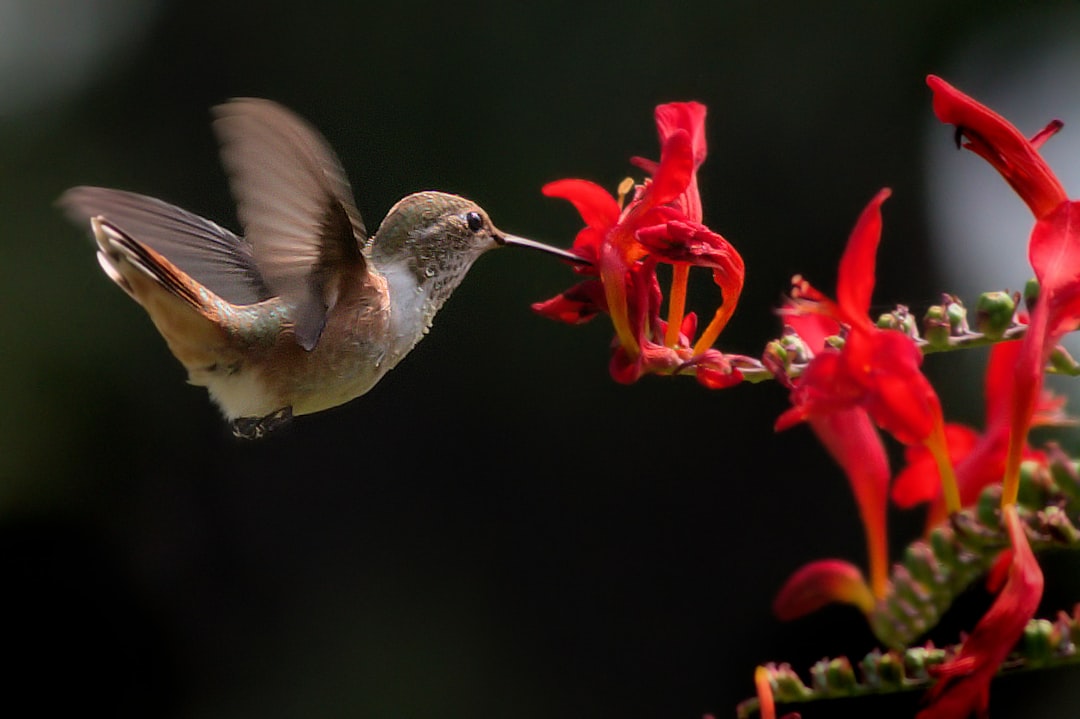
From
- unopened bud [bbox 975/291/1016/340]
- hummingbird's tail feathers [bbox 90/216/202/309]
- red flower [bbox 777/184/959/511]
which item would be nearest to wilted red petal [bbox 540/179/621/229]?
red flower [bbox 777/184/959/511]

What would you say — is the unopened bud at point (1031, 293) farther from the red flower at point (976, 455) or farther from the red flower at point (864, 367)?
the red flower at point (976, 455)

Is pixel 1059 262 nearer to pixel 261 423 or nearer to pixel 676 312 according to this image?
pixel 676 312

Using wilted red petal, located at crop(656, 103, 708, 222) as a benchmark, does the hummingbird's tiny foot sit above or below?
below

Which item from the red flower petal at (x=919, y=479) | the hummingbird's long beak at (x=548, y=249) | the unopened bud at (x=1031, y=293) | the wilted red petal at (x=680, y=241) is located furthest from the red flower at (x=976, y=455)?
the hummingbird's long beak at (x=548, y=249)

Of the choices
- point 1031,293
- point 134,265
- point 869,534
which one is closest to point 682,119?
point 1031,293

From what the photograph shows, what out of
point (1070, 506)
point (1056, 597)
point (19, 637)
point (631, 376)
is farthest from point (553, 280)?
point (1070, 506)

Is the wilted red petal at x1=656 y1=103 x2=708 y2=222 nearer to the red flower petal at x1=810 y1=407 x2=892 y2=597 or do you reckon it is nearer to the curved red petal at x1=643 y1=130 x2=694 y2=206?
the curved red petal at x1=643 y1=130 x2=694 y2=206
